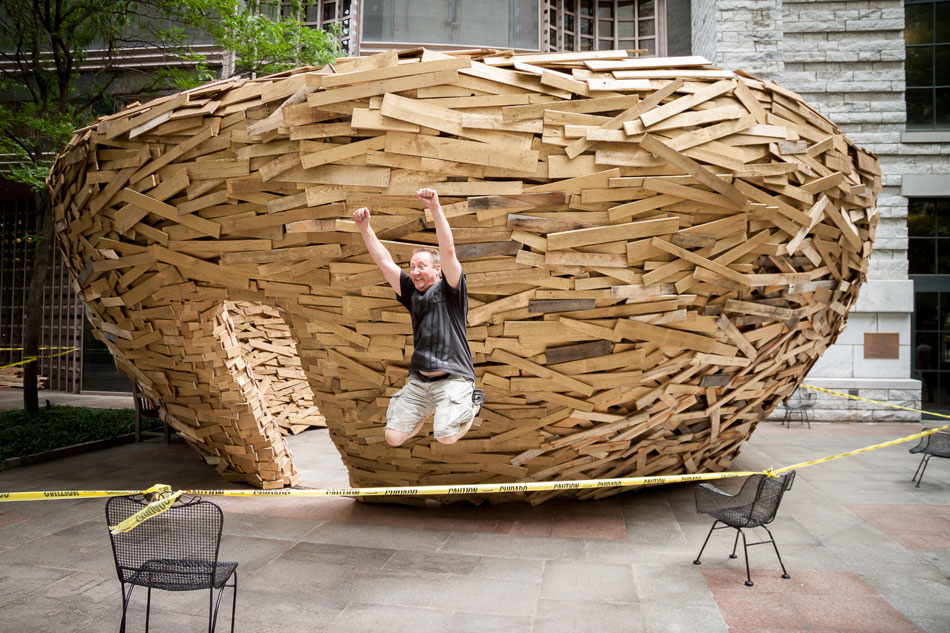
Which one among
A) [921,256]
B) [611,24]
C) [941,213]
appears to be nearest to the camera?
[941,213]

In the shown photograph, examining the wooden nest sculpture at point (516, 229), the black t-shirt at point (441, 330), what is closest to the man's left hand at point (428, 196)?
the black t-shirt at point (441, 330)

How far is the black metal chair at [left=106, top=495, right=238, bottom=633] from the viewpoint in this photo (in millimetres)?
3186

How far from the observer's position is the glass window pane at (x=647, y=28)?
13773 millimetres

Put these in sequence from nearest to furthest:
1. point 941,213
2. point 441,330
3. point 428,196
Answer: point 428,196 < point 441,330 < point 941,213

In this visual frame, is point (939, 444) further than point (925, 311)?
No

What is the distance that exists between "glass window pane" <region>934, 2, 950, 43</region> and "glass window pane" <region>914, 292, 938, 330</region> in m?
5.13

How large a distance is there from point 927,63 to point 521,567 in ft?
44.7

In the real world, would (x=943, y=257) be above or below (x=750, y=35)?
below

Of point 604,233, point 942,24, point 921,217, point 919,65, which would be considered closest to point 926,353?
point 921,217

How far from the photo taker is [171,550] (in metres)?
3.43

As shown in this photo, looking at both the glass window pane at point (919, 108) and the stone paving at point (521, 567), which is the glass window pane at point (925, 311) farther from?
the stone paving at point (521, 567)

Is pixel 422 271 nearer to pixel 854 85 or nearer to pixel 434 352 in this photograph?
pixel 434 352

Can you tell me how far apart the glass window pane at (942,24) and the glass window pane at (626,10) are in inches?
234

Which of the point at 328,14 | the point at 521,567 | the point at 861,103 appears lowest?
the point at 521,567
